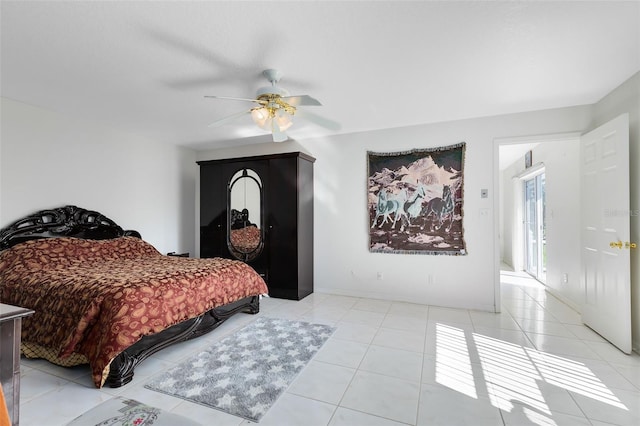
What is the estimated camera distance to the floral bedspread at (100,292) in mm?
2012

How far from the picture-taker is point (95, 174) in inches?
Result: 151

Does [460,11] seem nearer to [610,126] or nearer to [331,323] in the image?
[610,126]

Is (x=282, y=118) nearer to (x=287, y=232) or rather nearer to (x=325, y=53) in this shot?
(x=325, y=53)

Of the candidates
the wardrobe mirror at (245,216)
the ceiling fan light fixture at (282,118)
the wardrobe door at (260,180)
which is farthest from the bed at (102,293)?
the ceiling fan light fixture at (282,118)

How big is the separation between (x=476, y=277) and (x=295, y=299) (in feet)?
7.78

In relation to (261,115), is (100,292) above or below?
below

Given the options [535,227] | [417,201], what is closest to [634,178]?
[417,201]

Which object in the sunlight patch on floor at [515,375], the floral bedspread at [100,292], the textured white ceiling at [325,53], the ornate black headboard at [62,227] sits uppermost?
the textured white ceiling at [325,53]

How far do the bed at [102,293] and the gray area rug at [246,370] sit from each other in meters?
0.30

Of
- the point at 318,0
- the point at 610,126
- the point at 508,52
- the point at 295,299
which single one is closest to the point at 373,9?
the point at 318,0

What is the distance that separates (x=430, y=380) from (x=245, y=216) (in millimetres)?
3325

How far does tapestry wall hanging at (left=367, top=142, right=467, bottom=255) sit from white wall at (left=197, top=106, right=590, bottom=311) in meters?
0.10

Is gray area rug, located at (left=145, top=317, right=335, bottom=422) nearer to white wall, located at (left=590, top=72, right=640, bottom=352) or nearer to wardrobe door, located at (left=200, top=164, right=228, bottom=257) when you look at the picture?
wardrobe door, located at (left=200, top=164, right=228, bottom=257)

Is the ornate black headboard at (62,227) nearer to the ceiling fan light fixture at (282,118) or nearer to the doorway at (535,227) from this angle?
the ceiling fan light fixture at (282,118)
